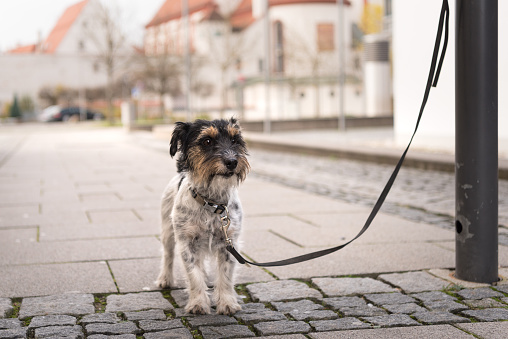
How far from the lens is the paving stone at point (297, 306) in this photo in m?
4.07

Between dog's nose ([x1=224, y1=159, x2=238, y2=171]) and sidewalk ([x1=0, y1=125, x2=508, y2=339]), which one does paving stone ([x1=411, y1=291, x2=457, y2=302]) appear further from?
dog's nose ([x1=224, y1=159, x2=238, y2=171])

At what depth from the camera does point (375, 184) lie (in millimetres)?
10312

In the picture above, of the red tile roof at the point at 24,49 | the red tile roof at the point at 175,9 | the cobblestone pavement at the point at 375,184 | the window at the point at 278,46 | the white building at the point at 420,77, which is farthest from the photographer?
the red tile roof at the point at 24,49

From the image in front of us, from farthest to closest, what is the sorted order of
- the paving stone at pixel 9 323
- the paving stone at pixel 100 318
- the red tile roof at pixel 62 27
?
the red tile roof at pixel 62 27 < the paving stone at pixel 100 318 < the paving stone at pixel 9 323

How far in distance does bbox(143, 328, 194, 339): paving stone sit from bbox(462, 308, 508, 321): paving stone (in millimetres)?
1598

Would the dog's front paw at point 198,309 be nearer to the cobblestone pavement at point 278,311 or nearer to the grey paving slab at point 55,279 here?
the cobblestone pavement at point 278,311

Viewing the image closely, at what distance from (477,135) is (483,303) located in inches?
42.4

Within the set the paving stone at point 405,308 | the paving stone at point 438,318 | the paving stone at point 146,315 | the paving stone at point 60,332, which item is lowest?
the paving stone at point 405,308

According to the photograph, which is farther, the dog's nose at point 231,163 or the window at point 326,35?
the window at point 326,35

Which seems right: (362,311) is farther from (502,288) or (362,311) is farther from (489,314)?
(502,288)

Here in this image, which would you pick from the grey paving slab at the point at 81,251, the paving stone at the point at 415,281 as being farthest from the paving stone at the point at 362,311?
the grey paving slab at the point at 81,251

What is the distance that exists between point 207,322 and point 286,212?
4.11 meters

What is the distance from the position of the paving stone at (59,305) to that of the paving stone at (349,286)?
152 cm

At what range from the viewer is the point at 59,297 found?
4.33 metres
